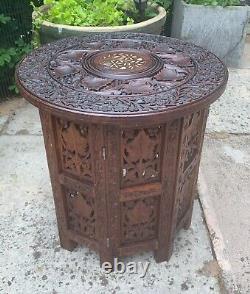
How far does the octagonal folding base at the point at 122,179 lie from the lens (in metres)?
1.56

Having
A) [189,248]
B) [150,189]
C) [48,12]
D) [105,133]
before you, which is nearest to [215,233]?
[189,248]

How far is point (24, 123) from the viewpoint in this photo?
11.0ft

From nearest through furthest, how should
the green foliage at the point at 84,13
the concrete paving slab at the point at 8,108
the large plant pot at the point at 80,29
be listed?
1. the large plant pot at the point at 80,29
2. the green foliage at the point at 84,13
3. the concrete paving slab at the point at 8,108

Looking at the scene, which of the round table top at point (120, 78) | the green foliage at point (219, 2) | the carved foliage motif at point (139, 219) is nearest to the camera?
the round table top at point (120, 78)

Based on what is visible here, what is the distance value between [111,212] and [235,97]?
251 cm

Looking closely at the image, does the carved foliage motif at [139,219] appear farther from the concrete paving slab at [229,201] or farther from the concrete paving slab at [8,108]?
the concrete paving slab at [8,108]

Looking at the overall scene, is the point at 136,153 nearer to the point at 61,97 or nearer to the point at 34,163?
the point at 61,97

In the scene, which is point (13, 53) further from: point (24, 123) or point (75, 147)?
point (75, 147)

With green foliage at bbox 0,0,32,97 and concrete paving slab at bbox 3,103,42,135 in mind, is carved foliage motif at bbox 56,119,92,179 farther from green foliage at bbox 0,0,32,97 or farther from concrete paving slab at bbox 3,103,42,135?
green foliage at bbox 0,0,32,97

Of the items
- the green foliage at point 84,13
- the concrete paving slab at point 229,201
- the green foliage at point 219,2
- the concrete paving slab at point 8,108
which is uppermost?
the green foliage at point 84,13

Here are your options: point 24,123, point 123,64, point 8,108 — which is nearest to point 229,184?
point 123,64

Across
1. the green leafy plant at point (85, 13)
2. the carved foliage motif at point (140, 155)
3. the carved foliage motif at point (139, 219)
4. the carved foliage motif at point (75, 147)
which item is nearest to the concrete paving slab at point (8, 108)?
the green leafy plant at point (85, 13)

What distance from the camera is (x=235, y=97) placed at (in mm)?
3789

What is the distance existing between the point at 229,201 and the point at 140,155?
44.8 inches
